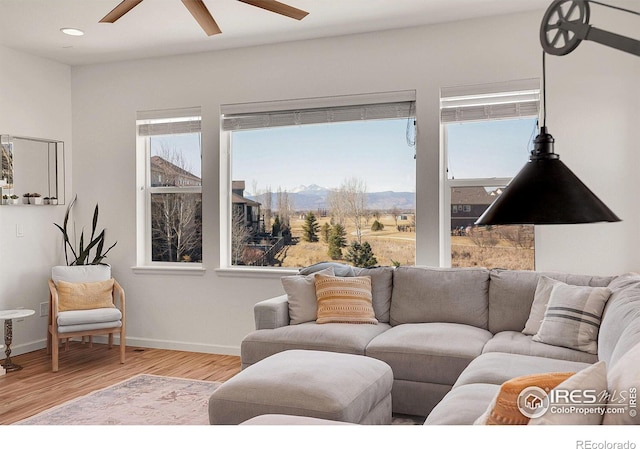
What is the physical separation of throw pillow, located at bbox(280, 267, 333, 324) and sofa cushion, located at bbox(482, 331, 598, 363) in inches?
47.9

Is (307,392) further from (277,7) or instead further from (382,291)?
(277,7)

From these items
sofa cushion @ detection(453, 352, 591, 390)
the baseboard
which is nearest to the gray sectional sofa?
sofa cushion @ detection(453, 352, 591, 390)

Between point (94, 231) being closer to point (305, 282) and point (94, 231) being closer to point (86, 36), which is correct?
point (86, 36)

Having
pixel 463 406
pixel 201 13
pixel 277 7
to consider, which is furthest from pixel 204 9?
pixel 463 406

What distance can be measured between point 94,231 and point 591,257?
14.1 feet

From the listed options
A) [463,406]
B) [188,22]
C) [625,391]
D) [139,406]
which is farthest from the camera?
[188,22]

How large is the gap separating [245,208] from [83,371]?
1871 millimetres

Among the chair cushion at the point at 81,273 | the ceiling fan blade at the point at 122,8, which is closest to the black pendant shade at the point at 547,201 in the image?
the ceiling fan blade at the point at 122,8

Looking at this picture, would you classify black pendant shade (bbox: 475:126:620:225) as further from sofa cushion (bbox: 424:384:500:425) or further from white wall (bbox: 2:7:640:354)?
white wall (bbox: 2:7:640:354)

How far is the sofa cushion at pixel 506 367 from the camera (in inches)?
99.4

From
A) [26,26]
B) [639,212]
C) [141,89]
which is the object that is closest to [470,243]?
[639,212]

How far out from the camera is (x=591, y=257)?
3883mm

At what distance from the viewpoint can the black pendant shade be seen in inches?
55.9

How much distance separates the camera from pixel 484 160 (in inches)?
169
